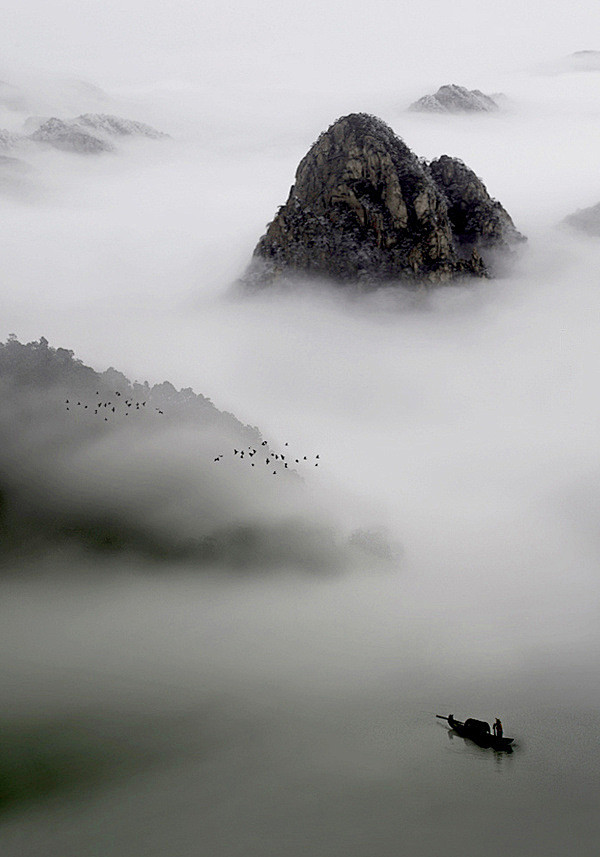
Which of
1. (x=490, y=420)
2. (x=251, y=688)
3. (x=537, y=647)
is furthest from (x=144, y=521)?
(x=490, y=420)

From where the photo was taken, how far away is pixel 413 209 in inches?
6585

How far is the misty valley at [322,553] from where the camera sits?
188ft

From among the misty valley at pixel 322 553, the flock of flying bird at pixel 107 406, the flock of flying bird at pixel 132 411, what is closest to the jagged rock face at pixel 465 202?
the misty valley at pixel 322 553

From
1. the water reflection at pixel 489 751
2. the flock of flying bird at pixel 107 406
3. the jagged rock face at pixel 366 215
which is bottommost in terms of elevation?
the water reflection at pixel 489 751

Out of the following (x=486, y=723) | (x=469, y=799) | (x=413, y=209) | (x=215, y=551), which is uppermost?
(x=413, y=209)

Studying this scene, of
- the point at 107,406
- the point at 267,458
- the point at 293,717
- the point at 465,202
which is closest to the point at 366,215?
the point at 465,202

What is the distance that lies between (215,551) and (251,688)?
3159cm

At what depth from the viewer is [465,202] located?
180500 mm

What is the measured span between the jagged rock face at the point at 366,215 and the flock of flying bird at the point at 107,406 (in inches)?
2739

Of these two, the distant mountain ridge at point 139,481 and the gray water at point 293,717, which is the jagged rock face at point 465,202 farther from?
the gray water at point 293,717

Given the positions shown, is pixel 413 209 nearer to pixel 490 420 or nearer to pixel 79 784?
pixel 490 420

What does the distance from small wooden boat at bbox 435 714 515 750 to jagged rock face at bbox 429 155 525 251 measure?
Answer: 142743 mm

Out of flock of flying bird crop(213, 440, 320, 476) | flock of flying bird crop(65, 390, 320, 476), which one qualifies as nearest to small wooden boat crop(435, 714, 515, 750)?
flock of flying bird crop(213, 440, 320, 476)

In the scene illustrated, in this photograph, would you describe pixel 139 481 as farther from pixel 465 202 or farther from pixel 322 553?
pixel 465 202
